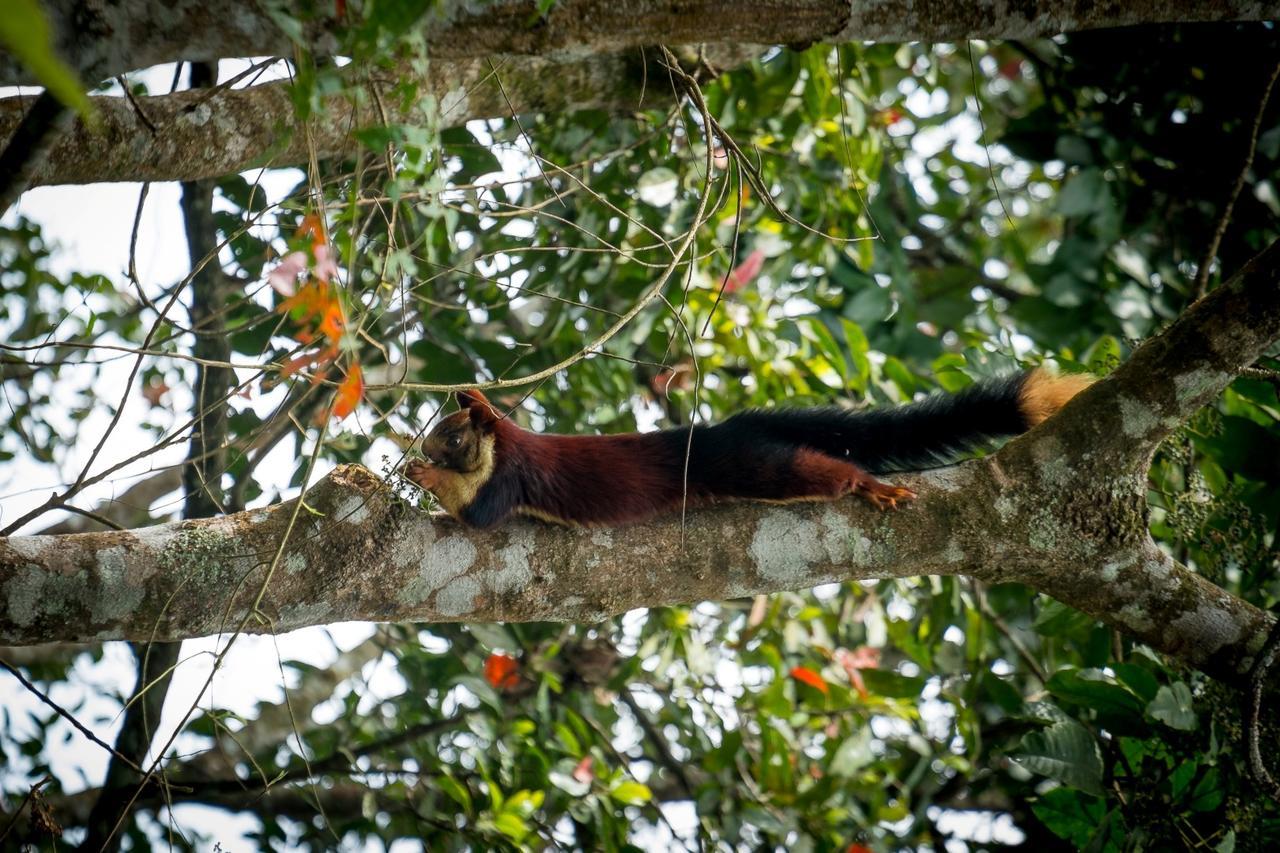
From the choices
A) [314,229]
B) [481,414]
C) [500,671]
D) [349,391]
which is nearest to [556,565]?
[349,391]

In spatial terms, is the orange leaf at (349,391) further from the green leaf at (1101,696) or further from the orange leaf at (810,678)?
the orange leaf at (810,678)

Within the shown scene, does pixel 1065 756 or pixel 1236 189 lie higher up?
pixel 1236 189

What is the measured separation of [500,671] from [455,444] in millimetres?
1115

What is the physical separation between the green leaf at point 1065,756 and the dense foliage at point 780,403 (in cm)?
1

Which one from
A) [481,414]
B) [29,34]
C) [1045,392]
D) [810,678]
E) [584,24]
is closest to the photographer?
[29,34]

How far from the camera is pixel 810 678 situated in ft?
12.2

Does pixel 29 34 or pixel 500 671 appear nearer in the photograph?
pixel 29 34

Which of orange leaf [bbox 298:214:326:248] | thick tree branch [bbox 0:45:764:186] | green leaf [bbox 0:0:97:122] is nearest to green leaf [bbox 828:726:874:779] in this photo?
thick tree branch [bbox 0:45:764:186]

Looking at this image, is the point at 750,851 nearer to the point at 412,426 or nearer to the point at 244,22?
the point at 412,426

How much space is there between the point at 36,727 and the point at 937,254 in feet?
16.4

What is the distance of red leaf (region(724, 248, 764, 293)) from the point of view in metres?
3.74

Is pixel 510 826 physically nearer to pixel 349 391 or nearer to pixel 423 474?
pixel 423 474

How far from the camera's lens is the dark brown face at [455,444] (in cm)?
285

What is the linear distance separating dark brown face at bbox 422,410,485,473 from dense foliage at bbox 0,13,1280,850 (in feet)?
0.39
